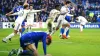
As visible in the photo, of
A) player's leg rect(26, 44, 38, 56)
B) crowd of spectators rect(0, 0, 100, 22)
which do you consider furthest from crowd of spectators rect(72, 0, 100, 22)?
player's leg rect(26, 44, 38, 56)

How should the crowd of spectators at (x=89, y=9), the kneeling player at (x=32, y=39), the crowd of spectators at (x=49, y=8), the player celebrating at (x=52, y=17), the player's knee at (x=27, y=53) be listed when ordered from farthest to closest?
the crowd of spectators at (x=89, y=9), the crowd of spectators at (x=49, y=8), the player celebrating at (x=52, y=17), the kneeling player at (x=32, y=39), the player's knee at (x=27, y=53)

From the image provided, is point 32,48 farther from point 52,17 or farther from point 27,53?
point 52,17

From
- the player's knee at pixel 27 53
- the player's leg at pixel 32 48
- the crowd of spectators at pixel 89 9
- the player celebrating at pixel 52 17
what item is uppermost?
the player's leg at pixel 32 48

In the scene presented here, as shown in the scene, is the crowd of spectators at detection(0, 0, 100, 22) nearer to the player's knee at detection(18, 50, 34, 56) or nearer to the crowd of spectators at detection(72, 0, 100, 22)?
the crowd of spectators at detection(72, 0, 100, 22)

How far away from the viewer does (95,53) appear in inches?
566

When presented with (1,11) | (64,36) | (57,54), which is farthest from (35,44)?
(1,11)

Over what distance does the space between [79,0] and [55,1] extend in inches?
163

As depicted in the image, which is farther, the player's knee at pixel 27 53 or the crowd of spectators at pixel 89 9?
the crowd of spectators at pixel 89 9

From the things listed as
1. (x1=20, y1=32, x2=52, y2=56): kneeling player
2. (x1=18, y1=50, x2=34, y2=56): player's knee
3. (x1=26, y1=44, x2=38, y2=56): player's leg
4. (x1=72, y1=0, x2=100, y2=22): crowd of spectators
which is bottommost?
(x1=72, y1=0, x2=100, y2=22): crowd of spectators

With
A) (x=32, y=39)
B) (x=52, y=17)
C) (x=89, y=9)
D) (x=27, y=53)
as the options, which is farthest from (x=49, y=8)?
(x=27, y=53)

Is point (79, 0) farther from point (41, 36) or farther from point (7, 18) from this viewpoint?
point (41, 36)

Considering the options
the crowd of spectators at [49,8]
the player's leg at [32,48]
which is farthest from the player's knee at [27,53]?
the crowd of spectators at [49,8]

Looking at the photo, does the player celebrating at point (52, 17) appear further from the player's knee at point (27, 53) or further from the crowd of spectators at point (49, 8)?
the crowd of spectators at point (49, 8)

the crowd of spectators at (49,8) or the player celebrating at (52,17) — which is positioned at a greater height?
the player celebrating at (52,17)
